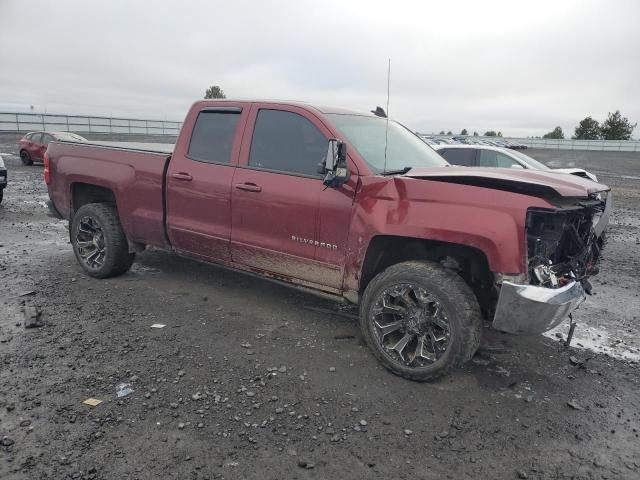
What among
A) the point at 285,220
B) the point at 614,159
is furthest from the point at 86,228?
the point at 614,159

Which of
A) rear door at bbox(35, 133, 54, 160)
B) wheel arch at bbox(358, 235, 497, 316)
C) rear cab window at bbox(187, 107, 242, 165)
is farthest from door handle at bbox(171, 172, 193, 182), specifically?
rear door at bbox(35, 133, 54, 160)

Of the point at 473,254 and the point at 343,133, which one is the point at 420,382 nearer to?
the point at 473,254

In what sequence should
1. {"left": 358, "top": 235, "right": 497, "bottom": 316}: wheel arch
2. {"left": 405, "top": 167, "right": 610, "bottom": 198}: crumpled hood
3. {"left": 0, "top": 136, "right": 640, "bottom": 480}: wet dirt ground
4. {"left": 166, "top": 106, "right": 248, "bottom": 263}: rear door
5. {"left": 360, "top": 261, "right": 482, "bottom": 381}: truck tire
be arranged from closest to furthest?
1. {"left": 0, "top": 136, "right": 640, "bottom": 480}: wet dirt ground
2. {"left": 405, "top": 167, "right": 610, "bottom": 198}: crumpled hood
3. {"left": 360, "top": 261, "right": 482, "bottom": 381}: truck tire
4. {"left": 358, "top": 235, "right": 497, "bottom": 316}: wheel arch
5. {"left": 166, "top": 106, "right": 248, "bottom": 263}: rear door

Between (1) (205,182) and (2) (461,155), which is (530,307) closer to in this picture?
(1) (205,182)

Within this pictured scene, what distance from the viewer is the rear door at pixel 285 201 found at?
396 centimetres

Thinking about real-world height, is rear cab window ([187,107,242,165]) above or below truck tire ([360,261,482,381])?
above

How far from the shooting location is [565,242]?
3.67 meters

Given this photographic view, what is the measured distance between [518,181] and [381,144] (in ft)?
4.68

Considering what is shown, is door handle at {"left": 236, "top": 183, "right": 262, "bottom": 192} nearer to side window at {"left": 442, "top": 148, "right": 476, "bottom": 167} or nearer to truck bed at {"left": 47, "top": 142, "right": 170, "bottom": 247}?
truck bed at {"left": 47, "top": 142, "right": 170, "bottom": 247}

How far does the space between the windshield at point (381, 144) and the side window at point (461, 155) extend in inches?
230

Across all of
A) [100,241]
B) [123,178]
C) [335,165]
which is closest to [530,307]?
[335,165]

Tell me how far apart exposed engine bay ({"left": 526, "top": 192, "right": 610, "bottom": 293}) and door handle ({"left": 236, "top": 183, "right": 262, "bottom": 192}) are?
2173 millimetres

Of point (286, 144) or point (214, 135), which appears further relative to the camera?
point (214, 135)

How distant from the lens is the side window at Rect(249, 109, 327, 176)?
4.08m
